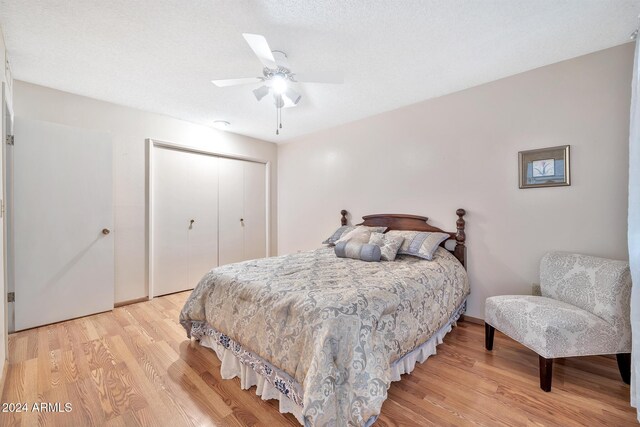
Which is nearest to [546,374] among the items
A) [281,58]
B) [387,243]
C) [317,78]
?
[387,243]

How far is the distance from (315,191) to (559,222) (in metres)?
2.93

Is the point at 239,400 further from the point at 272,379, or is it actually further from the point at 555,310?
the point at 555,310

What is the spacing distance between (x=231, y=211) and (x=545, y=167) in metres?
3.95

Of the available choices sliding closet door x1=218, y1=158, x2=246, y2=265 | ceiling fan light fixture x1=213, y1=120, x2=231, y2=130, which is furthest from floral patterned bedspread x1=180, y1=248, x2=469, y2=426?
ceiling fan light fixture x1=213, y1=120, x2=231, y2=130

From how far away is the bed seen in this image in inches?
48.8

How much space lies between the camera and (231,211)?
14.1 feet

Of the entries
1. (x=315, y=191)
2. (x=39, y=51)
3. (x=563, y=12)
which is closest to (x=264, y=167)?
(x=315, y=191)

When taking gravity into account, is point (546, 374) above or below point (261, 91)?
below

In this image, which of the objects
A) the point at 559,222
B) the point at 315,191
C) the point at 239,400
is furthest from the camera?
the point at 315,191

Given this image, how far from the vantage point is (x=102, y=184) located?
2.93 meters

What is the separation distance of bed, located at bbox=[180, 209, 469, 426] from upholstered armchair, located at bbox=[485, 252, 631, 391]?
1.65 ft

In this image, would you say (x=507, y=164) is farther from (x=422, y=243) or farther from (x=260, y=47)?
(x=260, y=47)

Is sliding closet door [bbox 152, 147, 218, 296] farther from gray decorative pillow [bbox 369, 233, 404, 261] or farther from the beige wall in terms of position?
gray decorative pillow [bbox 369, 233, 404, 261]

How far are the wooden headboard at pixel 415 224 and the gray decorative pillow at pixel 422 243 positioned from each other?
4.8 inches
